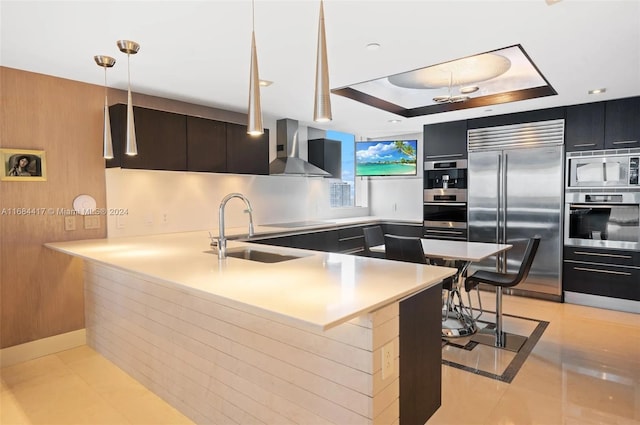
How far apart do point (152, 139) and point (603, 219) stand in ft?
15.5

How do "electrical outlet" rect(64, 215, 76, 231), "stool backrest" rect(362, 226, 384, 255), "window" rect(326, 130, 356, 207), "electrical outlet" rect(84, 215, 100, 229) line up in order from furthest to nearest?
"window" rect(326, 130, 356, 207)
"stool backrest" rect(362, 226, 384, 255)
"electrical outlet" rect(84, 215, 100, 229)
"electrical outlet" rect(64, 215, 76, 231)

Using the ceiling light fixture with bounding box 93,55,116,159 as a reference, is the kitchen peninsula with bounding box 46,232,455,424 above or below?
below

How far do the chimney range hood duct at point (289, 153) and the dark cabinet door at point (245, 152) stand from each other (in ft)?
1.07

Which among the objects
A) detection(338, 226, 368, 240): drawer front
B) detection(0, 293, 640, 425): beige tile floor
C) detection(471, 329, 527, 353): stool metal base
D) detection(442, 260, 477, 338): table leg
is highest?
detection(338, 226, 368, 240): drawer front

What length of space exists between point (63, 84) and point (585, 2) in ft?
12.3

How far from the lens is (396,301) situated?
166 centimetres

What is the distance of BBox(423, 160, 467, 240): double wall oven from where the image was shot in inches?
204

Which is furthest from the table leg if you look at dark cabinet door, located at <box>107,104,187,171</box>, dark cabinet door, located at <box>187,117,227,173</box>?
dark cabinet door, located at <box>107,104,187,171</box>

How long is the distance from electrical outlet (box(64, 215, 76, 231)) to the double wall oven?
14.0 ft

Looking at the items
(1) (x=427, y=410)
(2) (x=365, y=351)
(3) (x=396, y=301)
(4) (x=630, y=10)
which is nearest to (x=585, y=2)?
(4) (x=630, y=10)

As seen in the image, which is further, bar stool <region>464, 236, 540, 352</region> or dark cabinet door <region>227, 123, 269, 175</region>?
dark cabinet door <region>227, 123, 269, 175</region>

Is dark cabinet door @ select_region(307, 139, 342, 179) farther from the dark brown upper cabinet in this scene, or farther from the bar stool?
the bar stool

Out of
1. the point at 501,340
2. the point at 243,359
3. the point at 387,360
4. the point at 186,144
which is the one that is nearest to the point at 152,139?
the point at 186,144

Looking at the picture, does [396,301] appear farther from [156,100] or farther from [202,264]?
[156,100]
